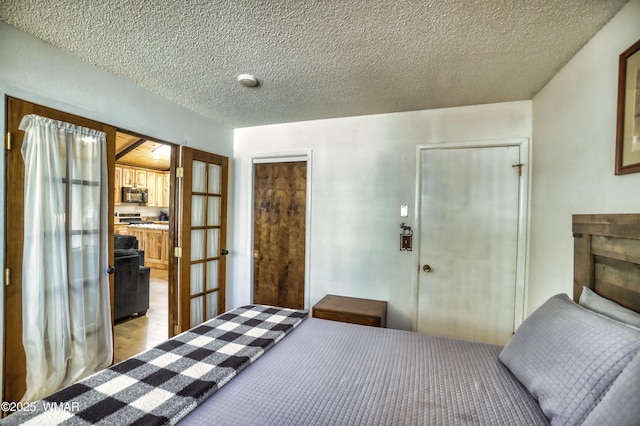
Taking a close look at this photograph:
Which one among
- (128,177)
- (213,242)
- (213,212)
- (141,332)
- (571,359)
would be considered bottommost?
(141,332)

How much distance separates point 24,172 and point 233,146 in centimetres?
207

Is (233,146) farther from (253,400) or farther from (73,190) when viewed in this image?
(253,400)

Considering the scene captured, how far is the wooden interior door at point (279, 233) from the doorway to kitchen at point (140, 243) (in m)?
1.00

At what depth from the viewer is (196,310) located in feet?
10.00

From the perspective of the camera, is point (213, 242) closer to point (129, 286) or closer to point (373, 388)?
point (129, 286)

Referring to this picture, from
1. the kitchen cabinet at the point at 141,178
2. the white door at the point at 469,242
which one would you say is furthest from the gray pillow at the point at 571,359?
the kitchen cabinet at the point at 141,178

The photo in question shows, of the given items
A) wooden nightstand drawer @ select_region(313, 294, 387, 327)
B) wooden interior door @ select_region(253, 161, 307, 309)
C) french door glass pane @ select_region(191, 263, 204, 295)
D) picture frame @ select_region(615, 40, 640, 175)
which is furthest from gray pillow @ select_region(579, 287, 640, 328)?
french door glass pane @ select_region(191, 263, 204, 295)

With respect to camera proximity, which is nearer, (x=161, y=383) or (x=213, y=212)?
(x=161, y=383)

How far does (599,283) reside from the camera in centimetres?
146

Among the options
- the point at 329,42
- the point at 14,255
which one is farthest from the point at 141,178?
the point at 329,42

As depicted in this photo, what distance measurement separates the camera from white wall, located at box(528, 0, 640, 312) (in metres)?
1.41

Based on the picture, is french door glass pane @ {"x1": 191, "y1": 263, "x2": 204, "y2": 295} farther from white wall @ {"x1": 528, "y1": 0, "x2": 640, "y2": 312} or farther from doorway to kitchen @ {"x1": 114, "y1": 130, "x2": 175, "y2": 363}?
white wall @ {"x1": 528, "y1": 0, "x2": 640, "y2": 312}

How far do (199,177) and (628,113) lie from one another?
3246 millimetres

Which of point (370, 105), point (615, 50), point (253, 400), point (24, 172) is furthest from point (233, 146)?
point (615, 50)
